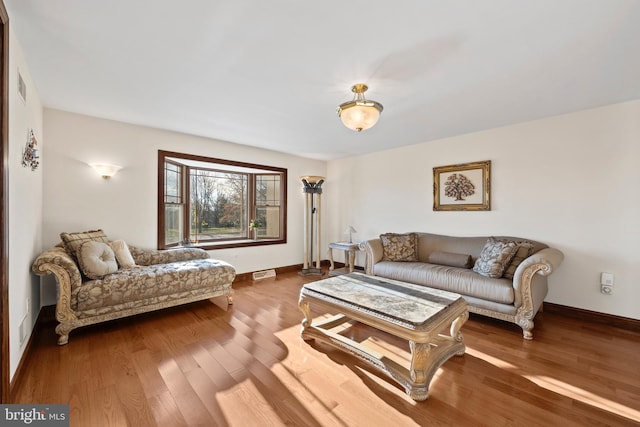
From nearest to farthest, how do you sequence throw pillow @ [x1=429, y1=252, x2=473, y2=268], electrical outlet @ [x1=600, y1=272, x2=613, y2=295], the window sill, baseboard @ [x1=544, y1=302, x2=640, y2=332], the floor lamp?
baseboard @ [x1=544, y1=302, x2=640, y2=332], electrical outlet @ [x1=600, y1=272, x2=613, y2=295], throw pillow @ [x1=429, y1=252, x2=473, y2=268], the window sill, the floor lamp

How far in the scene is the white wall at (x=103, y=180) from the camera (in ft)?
10.2

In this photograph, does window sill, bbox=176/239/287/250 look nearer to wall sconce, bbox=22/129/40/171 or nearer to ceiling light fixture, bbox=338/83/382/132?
wall sconce, bbox=22/129/40/171

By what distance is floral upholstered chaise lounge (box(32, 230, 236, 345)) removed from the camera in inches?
96.8

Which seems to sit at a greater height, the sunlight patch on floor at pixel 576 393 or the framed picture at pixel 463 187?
the framed picture at pixel 463 187

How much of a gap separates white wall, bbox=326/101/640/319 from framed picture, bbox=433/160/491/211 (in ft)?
0.28

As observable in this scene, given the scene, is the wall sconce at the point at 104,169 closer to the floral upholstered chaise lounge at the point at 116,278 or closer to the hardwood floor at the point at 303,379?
the floral upholstered chaise lounge at the point at 116,278

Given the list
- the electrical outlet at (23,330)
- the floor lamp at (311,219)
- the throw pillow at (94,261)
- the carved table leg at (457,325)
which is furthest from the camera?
the floor lamp at (311,219)

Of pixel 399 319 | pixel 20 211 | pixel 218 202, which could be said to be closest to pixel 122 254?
pixel 20 211

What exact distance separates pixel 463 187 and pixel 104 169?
15.8 ft

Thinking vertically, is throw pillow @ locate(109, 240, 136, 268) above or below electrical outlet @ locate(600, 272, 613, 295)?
above

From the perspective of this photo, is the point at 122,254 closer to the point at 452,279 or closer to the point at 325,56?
the point at 325,56

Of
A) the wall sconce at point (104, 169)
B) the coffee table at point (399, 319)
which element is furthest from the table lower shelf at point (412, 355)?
the wall sconce at point (104, 169)

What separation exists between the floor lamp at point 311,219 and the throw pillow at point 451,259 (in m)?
2.15

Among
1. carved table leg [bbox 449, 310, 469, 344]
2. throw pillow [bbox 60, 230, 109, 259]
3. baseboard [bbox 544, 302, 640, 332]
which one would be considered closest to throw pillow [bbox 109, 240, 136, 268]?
throw pillow [bbox 60, 230, 109, 259]
